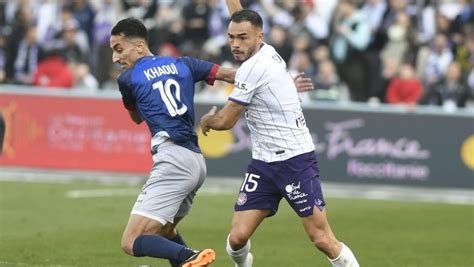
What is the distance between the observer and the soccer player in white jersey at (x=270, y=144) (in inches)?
423

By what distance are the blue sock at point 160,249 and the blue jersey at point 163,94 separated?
3.07ft

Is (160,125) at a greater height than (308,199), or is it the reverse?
(160,125)

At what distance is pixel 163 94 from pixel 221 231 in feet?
20.5

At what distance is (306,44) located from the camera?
2506 cm

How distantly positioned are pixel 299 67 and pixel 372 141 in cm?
291

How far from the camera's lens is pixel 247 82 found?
10.7 m

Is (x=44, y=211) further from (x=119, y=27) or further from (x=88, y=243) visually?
(x=119, y=27)

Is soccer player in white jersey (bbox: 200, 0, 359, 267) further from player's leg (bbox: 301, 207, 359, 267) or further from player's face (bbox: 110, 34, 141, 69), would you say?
player's face (bbox: 110, 34, 141, 69)

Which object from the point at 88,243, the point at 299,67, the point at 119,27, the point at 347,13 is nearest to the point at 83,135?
the point at 299,67

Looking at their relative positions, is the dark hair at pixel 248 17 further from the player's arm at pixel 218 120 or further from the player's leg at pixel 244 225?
the player's leg at pixel 244 225

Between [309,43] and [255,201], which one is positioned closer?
[255,201]

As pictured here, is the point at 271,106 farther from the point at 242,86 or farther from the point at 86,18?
the point at 86,18

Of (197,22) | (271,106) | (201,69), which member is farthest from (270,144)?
(197,22)

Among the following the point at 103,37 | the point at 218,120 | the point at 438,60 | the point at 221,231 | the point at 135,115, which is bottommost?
the point at 221,231
